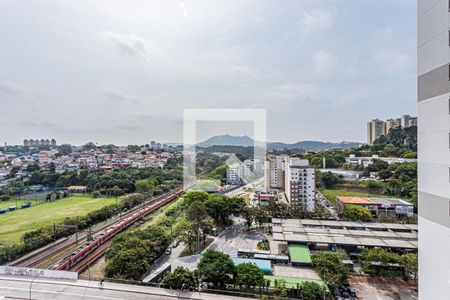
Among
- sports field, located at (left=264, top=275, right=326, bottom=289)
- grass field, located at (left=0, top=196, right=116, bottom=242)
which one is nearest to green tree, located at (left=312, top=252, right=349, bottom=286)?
sports field, located at (left=264, top=275, right=326, bottom=289)

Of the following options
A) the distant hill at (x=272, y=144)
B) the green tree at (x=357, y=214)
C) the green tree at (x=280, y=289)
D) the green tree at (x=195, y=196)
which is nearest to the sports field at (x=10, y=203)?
the green tree at (x=195, y=196)

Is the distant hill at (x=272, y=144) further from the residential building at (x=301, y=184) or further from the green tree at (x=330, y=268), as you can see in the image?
the green tree at (x=330, y=268)

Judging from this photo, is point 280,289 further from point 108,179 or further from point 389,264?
point 108,179

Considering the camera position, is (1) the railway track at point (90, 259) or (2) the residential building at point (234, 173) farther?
(2) the residential building at point (234, 173)

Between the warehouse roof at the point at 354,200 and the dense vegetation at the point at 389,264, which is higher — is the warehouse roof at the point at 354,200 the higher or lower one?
the higher one

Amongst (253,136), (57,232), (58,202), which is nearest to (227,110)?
(253,136)

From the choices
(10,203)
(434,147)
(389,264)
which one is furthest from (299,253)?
(10,203)

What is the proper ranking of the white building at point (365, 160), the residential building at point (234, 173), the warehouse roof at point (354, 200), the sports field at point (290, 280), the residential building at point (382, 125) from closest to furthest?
the sports field at point (290, 280)
the residential building at point (382, 125)
the white building at point (365, 160)
the warehouse roof at point (354, 200)
the residential building at point (234, 173)

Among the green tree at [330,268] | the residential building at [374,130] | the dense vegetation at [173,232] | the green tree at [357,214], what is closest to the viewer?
the green tree at [330,268]
